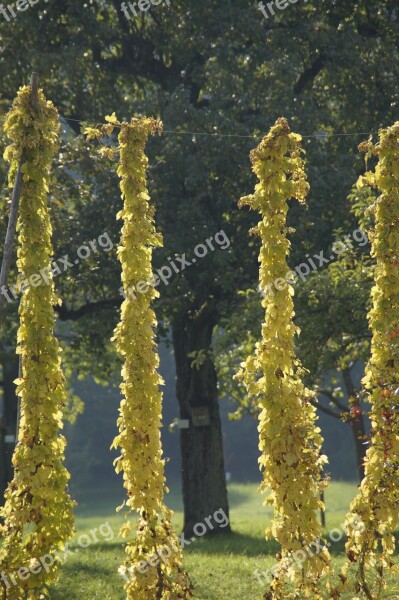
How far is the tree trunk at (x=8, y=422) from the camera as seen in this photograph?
22219mm

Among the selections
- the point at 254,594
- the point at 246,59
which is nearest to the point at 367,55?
the point at 246,59

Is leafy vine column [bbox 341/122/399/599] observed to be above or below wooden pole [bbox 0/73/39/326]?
below

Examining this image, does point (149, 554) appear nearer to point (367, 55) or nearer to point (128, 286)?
point (128, 286)

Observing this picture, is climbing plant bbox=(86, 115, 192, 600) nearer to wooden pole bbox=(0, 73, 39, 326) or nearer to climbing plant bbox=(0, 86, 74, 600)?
climbing plant bbox=(0, 86, 74, 600)

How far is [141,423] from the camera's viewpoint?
10523mm

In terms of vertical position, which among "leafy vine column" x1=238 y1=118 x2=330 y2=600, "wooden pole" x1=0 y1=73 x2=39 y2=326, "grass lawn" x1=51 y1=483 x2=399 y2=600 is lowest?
"grass lawn" x1=51 y1=483 x2=399 y2=600

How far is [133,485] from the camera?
34.3 ft

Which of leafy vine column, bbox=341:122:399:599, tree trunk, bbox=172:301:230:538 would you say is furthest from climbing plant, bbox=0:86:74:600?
tree trunk, bbox=172:301:230:538

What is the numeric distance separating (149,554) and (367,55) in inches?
488

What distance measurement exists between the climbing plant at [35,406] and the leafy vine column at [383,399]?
3122mm

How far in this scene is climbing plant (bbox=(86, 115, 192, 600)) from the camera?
10.3 m

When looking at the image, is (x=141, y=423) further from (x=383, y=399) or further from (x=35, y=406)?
(x=383, y=399)

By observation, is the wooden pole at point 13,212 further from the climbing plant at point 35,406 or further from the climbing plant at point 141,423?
the climbing plant at point 141,423

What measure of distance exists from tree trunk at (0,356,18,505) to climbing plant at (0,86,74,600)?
36.6ft
